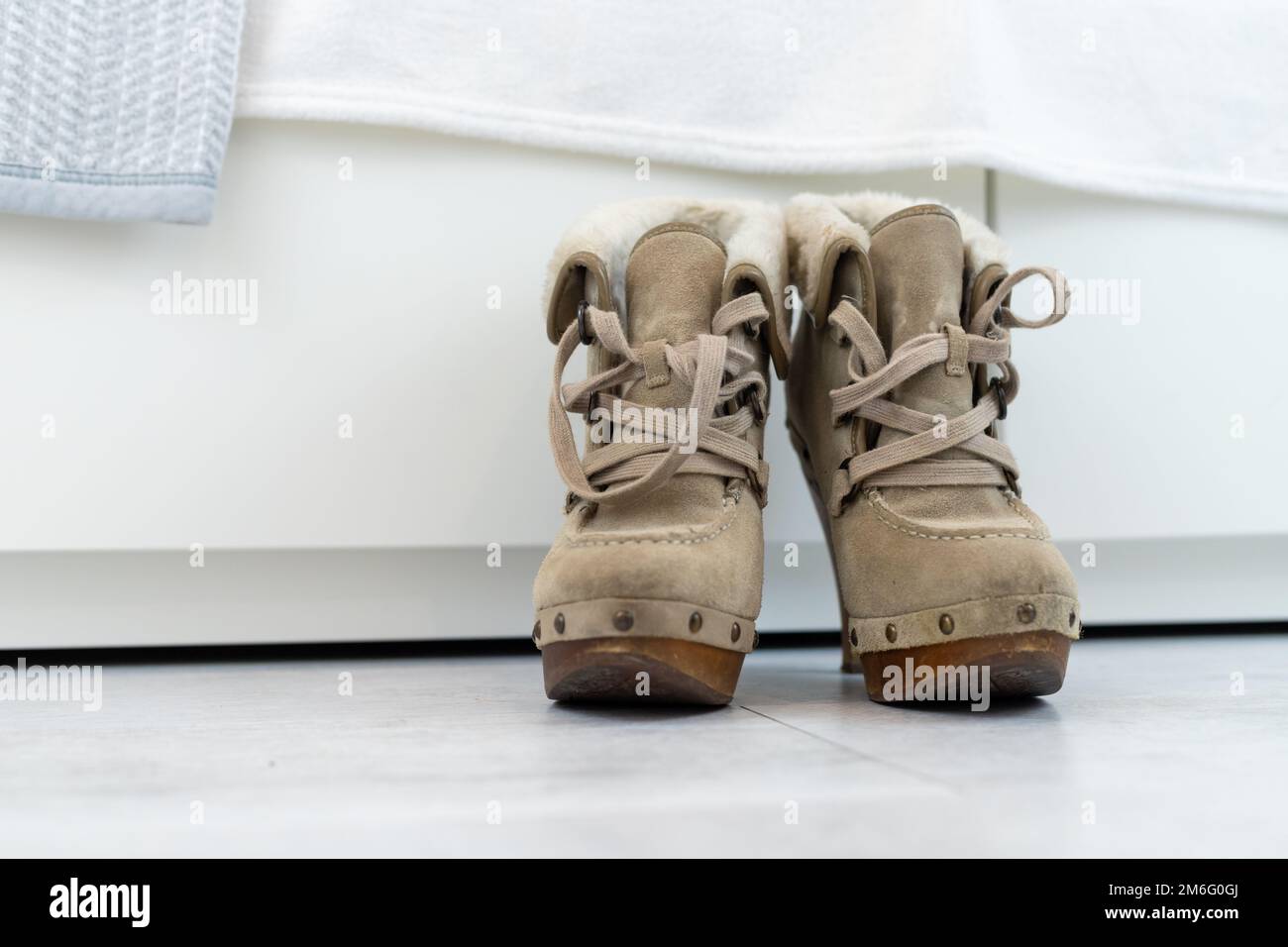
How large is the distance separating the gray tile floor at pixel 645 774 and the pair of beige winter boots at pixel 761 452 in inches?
1.8

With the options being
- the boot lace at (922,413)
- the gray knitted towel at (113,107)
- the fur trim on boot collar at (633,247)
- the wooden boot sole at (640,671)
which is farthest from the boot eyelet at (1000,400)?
the gray knitted towel at (113,107)

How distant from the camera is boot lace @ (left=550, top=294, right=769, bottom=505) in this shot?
64cm

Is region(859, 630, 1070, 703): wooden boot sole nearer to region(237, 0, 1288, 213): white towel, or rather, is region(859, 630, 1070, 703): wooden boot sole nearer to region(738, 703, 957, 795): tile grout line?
region(738, 703, 957, 795): tile grout line

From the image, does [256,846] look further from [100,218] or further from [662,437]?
[100,218]

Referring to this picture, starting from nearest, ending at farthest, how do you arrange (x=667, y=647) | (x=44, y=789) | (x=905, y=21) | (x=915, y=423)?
(x=44, y=789)
(x=667, y=647)
(x=915, y=423)
(x=905, y=21)

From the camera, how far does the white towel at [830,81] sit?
852 millimetres

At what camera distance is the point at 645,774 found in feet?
1.52

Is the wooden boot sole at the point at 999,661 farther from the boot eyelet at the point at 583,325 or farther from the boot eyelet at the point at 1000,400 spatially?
the boot eyelet at the point at 583,325

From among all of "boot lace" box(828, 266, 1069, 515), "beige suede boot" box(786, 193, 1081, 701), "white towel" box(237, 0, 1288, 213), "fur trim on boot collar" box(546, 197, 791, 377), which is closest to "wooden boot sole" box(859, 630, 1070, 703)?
"beige suede boot" box(786, 193, 1081, 701)

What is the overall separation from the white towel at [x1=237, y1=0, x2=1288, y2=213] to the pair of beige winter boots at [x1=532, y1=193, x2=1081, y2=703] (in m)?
0.17
